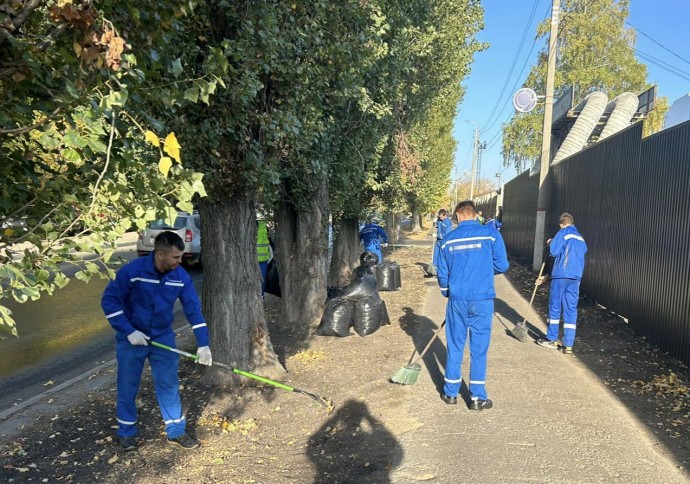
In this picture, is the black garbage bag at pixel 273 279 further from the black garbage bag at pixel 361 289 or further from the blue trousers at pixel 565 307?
the blue trousers at pixel 565 307

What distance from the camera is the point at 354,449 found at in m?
3.79

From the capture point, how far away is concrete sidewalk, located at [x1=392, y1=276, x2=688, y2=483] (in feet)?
11.0

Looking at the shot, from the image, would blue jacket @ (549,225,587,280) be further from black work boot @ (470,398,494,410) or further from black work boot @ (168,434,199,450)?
black work boot @ (168,434,199,450)

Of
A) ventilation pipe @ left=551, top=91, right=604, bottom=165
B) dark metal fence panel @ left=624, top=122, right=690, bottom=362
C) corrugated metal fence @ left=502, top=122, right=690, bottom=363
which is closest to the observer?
dark metal fence panel @ left=624, top=122, right=690, bottom=362

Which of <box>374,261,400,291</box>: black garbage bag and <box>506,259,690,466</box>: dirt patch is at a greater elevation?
<box>374,261,400,291</box>: black garbage bag

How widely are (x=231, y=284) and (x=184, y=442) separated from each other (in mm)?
1596

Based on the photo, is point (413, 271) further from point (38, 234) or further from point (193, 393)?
point (38, 234)

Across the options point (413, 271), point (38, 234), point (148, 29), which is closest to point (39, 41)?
point (148, 29)

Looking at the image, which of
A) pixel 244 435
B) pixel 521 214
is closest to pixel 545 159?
pixel 521 214

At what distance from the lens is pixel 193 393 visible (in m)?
4.91

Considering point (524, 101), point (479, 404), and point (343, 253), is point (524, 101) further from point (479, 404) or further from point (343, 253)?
point (479, 404)

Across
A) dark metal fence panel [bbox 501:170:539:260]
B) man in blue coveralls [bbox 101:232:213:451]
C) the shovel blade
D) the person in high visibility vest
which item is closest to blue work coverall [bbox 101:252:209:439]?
man in blue coveralls [bbox 101:232:213:451]

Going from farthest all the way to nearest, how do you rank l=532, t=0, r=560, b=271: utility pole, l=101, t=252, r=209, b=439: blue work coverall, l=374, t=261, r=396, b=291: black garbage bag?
l=532, t=0, r=560, b=271: utility pole, l=374, t=261, r=396, b=291: black garbage bag, l=101, t=252, r=209, b=439: blue work coverall

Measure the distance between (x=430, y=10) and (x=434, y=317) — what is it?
241 inches
